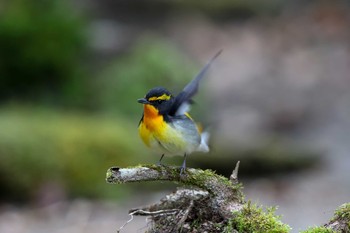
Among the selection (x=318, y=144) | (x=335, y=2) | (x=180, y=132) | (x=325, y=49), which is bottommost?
(x=180, y=132)

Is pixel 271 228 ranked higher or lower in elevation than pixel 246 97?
lower

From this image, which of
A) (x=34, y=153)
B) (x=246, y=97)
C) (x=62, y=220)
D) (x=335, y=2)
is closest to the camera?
(x=62, y=220)

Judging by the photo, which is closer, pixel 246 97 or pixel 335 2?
pixel 246 97

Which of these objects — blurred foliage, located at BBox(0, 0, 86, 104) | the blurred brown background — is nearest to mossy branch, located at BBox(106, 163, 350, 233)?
the blurred brown background

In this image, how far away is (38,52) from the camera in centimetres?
1358

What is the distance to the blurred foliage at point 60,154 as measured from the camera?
10.5 meters

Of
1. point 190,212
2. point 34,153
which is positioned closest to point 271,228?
point 190,212

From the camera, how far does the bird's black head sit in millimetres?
4988

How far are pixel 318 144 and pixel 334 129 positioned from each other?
46.1 inches

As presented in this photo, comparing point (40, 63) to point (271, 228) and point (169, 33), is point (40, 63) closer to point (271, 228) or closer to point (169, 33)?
point (169, 33)

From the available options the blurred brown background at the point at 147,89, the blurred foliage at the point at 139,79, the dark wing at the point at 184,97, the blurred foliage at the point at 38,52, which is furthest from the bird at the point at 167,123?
the blurred foliage at the point at 38,52

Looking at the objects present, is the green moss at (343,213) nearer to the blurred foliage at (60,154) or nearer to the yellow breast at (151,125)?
the yellow breast at (151,125)

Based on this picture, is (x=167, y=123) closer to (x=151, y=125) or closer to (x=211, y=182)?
(x=151, y=125)

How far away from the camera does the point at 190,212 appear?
4.33 metres
